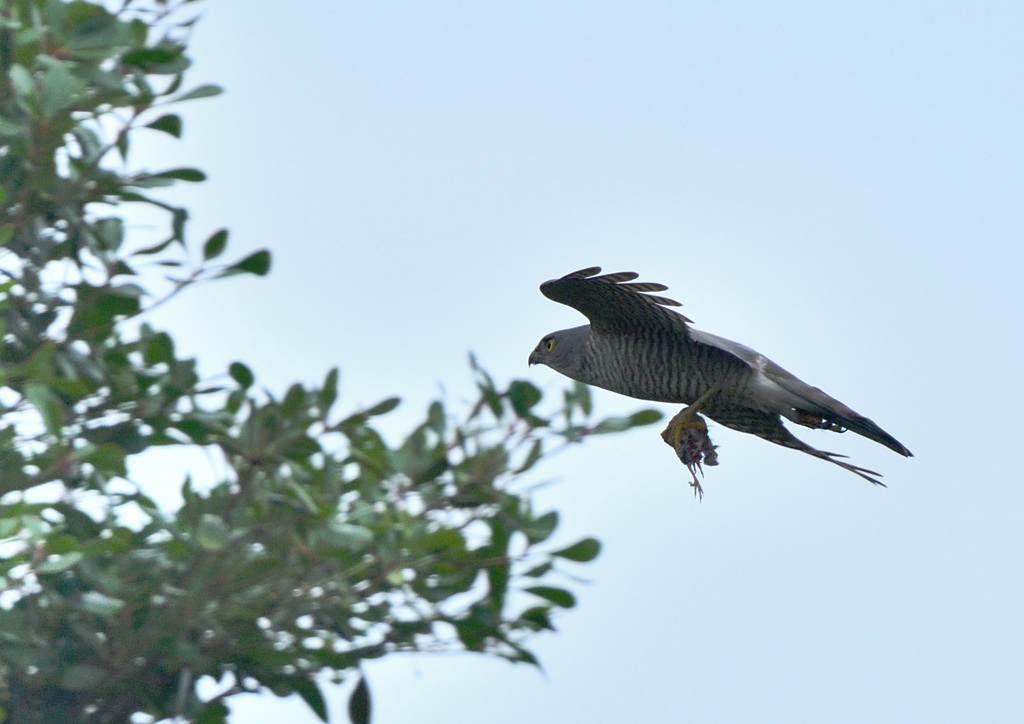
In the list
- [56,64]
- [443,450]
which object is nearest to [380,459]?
[443,450]

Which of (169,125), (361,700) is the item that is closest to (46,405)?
(169,125)

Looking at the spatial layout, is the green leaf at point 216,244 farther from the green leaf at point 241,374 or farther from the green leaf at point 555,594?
the green leaf at point 555,594

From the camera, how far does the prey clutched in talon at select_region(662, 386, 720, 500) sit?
254 inches

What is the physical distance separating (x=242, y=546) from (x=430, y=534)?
0.48 m

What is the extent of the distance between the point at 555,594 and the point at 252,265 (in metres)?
1.30

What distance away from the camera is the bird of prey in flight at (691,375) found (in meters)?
6.62

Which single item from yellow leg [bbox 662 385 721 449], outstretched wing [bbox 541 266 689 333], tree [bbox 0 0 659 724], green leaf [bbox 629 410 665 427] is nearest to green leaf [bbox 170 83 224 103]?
tree [bbox 0 0 659 724]

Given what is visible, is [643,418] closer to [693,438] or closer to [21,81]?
[21,81]

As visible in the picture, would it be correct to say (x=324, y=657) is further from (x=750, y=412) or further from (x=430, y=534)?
(x=750, y=412)

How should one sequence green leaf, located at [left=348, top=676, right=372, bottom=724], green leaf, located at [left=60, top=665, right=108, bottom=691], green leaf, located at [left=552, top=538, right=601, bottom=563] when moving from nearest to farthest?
1. green leaf, located at [left=60, top=665, right=108, bottom=691]
2. green leaf, located at [left=552, top=538, right=601, bottom=563]
3. green leaf, located at [left=348, top=676, right=372, bottom=724]

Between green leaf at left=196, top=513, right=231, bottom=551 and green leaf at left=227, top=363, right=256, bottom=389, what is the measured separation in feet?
1.61

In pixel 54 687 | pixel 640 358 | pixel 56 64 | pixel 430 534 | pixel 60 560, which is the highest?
pixel 640 358

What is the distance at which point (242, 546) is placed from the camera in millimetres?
3037

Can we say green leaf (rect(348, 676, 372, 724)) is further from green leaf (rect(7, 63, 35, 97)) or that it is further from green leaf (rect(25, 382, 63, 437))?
green leaf (rect(7, 63, 35, 97))
